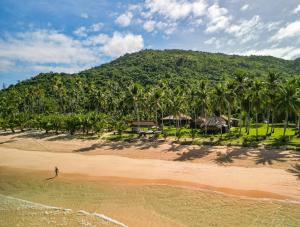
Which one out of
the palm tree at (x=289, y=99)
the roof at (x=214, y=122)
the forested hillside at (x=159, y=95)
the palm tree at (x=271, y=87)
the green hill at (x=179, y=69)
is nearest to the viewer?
the palm tree at (x=289, y=99)

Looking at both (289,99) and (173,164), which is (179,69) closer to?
(289,99)

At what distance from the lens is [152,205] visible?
19.4m

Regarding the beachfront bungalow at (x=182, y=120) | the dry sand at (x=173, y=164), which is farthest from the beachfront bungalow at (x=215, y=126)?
the beachfront bungalow at (x=182, y=120)

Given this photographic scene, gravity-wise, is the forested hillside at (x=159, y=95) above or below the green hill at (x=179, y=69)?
below

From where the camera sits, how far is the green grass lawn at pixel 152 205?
16.8 meters

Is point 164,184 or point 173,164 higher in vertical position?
point 173,164

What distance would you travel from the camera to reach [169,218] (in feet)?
56.5

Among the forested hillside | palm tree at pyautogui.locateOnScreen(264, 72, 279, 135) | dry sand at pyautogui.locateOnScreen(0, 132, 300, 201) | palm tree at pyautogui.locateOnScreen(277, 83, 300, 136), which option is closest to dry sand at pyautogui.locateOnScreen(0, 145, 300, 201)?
dry sand at pyautogui.locateOnScreen(0, 132, 300, 201)

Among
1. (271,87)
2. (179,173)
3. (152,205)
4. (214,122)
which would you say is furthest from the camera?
(214,122)

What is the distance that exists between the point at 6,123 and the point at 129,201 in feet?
191

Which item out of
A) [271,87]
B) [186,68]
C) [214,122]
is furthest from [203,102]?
[186,68]

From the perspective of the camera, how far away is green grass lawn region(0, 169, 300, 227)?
16.8m

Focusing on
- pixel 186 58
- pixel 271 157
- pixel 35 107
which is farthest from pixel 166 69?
pixel 271 157

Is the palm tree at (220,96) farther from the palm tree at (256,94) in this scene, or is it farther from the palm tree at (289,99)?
the palm tree at (289,99)
